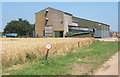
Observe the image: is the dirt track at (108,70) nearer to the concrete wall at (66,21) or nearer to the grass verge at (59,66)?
the grass verge at (59,66)

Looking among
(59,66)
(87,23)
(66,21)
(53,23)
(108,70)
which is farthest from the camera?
(87,23)

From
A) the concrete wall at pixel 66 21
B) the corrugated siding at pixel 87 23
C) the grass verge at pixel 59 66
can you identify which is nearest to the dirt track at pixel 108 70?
the grass verge at pixel 59 66

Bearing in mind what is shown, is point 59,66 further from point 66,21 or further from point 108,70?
point 66,21

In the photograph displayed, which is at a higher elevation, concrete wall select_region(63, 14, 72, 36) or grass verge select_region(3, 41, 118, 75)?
concrete wall select_region(63, 14, 72, 36)

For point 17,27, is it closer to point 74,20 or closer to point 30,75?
point 74,20

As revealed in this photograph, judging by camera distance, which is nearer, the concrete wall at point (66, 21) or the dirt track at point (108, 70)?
the dirt track at point (108, 70)

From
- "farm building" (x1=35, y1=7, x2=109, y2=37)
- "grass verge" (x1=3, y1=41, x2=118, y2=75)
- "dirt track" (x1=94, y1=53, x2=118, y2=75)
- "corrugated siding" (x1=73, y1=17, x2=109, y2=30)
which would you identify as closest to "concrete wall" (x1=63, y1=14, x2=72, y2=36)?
"farm building" (x1=35, y1=7, x2=109, y2=37)

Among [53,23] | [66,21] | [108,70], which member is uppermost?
[66,21]

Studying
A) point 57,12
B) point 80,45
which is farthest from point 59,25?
point 80,45

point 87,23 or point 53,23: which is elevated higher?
point 87,23

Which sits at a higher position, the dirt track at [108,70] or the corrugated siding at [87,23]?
the corrugated siding at [87,23]

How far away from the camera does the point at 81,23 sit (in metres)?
73.5

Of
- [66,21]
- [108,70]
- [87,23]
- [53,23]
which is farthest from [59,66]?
[87,23]

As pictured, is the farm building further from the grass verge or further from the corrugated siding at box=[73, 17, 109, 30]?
the grass verge
